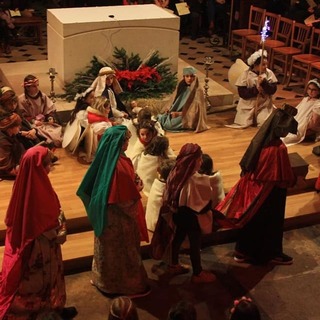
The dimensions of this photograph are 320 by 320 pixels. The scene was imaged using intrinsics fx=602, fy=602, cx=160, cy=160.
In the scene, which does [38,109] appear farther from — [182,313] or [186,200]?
[182,313]

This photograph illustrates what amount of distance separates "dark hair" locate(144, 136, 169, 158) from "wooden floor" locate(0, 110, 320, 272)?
0.47 meters

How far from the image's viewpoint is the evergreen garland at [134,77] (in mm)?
7742

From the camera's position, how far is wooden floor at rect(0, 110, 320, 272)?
17.9ft

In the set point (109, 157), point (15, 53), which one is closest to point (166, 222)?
point (109, 157)

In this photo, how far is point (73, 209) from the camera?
5559mm

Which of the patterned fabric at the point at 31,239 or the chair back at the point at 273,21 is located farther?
the chair back at the point at 273,21

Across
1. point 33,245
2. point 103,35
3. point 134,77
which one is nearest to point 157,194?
point 33,245

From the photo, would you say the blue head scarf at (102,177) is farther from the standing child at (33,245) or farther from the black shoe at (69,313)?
the black shoe at (69,313)

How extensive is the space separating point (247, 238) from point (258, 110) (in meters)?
2.88

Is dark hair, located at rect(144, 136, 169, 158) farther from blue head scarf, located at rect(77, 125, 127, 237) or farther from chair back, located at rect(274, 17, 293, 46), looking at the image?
chair back, located at rect(274, 17, 293, 46)

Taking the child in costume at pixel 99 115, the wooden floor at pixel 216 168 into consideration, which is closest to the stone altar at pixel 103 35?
the wooden floor at pixel 216 168

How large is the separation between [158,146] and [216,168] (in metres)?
1.16

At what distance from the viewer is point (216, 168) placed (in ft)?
21.4

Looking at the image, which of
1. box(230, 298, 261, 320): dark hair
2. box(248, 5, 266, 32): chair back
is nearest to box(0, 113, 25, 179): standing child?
box(230, 298, 261, 320): dark hair
